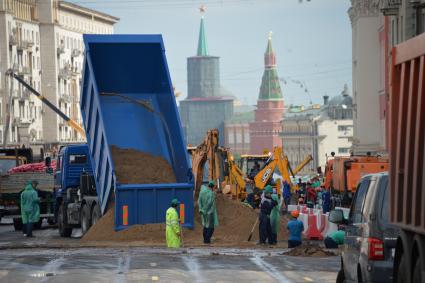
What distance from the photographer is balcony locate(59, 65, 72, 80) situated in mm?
157000

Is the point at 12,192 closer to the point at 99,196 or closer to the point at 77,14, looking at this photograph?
the point at 99,196

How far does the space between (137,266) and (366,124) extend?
74343mm

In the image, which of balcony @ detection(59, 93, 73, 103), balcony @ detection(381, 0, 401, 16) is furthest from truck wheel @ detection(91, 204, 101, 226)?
balcony @ detection(59, 93, 73, 103)

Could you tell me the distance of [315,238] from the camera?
126ft

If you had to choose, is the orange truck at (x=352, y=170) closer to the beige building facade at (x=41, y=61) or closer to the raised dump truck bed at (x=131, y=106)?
the raised dump truck bed at (x=131, y=106)

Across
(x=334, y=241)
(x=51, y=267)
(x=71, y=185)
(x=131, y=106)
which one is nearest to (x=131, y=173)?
(x=131, y=106)

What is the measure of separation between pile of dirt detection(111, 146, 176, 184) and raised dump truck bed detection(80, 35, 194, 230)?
162 millimetres

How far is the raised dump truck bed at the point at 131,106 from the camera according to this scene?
3353cm

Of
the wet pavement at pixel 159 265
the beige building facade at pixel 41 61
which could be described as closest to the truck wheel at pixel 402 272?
the wet pavement at pixel 159 265

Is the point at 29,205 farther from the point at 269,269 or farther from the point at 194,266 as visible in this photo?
the point at 269,269

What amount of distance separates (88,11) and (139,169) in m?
141

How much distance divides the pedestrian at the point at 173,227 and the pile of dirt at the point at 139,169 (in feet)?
9.08

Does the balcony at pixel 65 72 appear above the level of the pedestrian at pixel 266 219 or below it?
above

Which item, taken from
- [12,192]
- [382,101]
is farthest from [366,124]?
[12,192]
